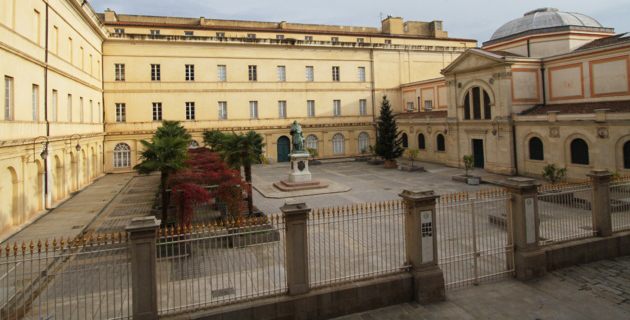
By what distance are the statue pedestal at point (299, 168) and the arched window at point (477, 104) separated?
13.1 m

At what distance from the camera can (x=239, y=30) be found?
40.1 m

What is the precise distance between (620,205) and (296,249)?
33.0 feet

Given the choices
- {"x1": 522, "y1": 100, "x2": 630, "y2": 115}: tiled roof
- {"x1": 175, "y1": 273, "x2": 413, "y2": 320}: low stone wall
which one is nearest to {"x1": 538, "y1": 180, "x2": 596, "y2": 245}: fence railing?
{"x1": 175, "y1": 273, "x2": 413, "y2": 320}: low stone wall

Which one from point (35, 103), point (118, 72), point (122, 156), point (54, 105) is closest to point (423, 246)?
point (35, 103)

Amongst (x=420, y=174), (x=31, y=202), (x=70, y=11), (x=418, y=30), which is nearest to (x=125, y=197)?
(x=31, y=202)

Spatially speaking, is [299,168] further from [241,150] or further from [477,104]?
[477,104]

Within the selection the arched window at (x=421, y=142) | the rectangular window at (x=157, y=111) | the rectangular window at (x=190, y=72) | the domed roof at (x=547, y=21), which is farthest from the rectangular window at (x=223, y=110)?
the domed roof at (x=547, y=21)

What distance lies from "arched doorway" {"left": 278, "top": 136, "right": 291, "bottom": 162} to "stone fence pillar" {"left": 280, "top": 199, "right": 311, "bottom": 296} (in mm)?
30239

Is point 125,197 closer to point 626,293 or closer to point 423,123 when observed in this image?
point 626,293

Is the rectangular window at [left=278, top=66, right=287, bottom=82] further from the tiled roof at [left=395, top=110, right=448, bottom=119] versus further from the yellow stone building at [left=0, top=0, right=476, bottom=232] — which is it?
the tiled roof at [left=395, top=110, right=448, bottom=119]

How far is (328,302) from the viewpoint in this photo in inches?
298

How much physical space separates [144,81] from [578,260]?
107ft

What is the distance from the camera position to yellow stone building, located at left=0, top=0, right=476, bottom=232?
53.1ft

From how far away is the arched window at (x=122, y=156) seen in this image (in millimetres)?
32531
